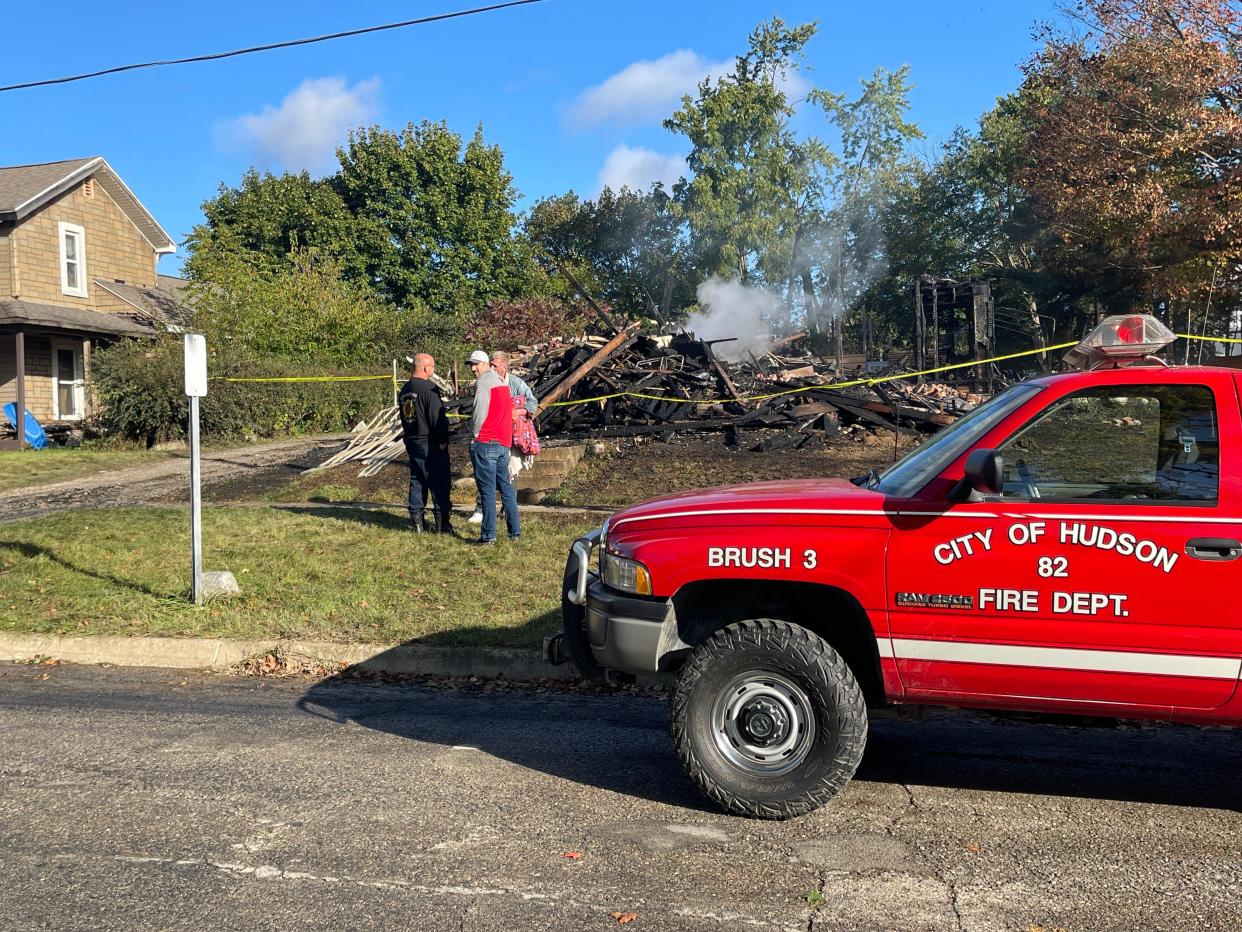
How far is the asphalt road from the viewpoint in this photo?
3734 mm

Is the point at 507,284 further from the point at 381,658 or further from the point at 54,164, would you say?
the point at 381,658

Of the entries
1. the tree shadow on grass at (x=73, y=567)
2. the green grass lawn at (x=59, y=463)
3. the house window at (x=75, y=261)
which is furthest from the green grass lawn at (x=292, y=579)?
the house window at (x=75, y=261)

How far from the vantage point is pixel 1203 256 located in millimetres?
21062

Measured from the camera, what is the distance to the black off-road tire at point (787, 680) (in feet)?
14.7

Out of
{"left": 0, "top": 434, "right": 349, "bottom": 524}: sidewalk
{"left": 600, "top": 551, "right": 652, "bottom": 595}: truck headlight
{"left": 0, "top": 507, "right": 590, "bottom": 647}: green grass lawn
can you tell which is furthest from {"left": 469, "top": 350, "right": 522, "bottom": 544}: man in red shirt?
{"left": 0, "top": 434, "right": 349, "bottom": 524}: sidewalk

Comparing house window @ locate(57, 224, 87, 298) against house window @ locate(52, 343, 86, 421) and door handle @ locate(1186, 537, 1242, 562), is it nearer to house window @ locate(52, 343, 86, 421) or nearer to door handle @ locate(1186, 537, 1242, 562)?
house window @ locate(52, 343, 86, 421)

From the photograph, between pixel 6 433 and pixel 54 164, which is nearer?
pixel 6 433

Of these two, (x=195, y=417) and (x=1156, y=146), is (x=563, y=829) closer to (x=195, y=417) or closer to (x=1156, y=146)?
(x=195, y=417)

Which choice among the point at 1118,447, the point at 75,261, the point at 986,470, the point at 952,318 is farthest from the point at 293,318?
the point at 986,470

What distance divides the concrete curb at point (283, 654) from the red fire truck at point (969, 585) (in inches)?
110

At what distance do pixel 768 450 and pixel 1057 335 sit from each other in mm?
29849

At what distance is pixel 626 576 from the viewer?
481 centimetres

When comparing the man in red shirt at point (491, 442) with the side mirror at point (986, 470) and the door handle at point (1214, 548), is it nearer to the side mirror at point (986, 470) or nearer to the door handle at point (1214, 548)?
the side mirror at point (986, 470)

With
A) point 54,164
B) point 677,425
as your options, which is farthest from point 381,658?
point 54,164
